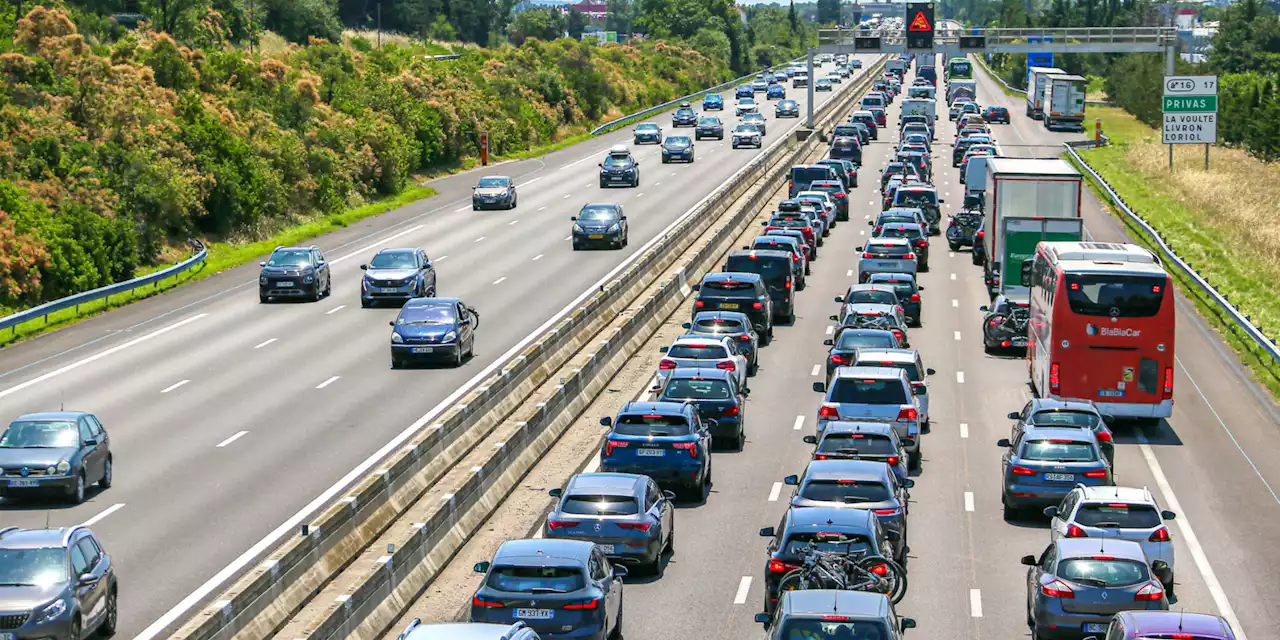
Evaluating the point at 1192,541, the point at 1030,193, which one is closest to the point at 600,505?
the point at 1192,541

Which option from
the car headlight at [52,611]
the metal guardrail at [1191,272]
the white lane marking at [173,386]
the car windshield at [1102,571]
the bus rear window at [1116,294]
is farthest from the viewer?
the metal guardrail at [1191,272]

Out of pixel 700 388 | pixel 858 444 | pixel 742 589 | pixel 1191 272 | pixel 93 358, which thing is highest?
pixel 858 444

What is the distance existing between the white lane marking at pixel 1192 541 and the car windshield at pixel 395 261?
838 inches

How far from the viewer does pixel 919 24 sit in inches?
4077

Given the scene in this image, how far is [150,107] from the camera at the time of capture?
6844cm

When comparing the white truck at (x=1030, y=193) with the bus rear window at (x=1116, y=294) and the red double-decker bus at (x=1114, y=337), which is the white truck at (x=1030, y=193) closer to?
the red double-decker bus at (x=1114, y=337)

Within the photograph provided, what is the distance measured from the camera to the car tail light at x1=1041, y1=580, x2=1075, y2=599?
19.6m

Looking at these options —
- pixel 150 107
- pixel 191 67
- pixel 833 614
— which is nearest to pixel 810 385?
pixel 833 614

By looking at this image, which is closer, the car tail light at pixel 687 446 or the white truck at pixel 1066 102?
the car tail light at pixel 687 446

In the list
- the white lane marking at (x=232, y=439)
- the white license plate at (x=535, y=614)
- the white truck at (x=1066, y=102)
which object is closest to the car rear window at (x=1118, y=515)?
the white license plate at (x=535, y=614)

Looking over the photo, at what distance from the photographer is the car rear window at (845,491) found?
920 inches

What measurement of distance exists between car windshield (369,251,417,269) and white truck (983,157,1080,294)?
632 inches

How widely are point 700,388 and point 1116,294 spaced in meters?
8.21

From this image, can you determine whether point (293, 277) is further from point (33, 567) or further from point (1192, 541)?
point (33, 567)
